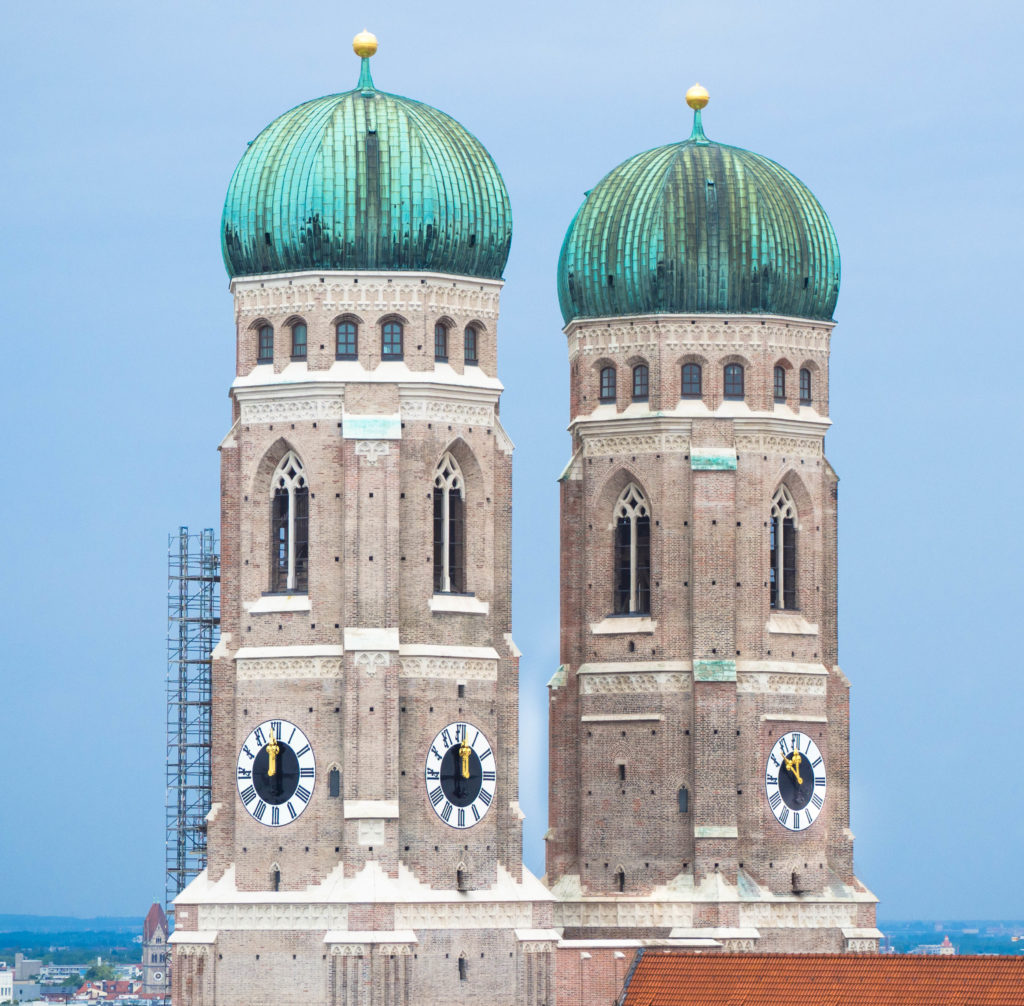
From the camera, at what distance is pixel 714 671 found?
102500mm

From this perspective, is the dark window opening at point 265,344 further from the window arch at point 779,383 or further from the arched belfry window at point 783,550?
the arched belfry window at point 783,550

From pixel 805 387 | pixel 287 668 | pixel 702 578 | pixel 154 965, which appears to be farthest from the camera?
pixel 154 965

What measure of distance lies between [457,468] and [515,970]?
529 inches

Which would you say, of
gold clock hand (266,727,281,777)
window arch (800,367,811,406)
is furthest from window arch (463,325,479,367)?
window arch (800,367,811,406)

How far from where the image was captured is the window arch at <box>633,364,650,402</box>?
343ft

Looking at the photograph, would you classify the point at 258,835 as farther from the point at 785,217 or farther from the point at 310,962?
the point at 785,217

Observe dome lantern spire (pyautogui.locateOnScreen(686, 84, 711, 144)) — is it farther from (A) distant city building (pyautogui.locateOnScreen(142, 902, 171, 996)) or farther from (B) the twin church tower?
(A) distant city building (pyautogui.locateOnScreen(142, 902, 171, 996))

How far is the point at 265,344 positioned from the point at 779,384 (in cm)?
1657

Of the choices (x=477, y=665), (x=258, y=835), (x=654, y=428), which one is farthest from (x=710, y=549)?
(x=258, y=835)

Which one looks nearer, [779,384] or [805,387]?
[779,384]

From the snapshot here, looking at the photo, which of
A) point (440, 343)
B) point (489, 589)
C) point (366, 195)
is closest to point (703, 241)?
point (440, 343)

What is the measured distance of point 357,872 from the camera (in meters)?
92.7

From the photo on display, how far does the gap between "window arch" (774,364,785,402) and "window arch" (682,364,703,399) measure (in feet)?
7.68

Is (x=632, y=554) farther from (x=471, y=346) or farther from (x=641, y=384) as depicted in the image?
(x=471, y=346)
